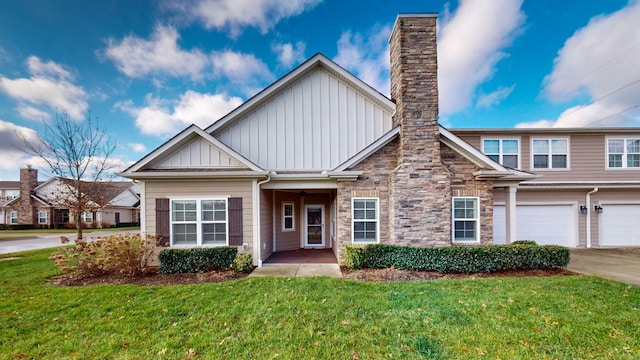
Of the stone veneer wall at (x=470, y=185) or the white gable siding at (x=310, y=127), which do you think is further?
the white gable siding at (x=310, y=127)

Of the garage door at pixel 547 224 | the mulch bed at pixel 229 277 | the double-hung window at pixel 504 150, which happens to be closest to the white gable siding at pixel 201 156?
the mulch bed at pixel 229 277

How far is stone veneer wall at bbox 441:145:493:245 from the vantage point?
26.7ft

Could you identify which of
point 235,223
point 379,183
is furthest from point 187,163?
point 379,183

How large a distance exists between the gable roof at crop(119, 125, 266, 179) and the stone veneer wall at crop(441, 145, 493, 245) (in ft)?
20.6

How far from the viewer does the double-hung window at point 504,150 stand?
37.6 feet

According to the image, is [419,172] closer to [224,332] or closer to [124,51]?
[224,332]

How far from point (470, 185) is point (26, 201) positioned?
43650 millimetres

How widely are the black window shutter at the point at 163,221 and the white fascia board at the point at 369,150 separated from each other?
228 inches

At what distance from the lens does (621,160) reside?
453 inches

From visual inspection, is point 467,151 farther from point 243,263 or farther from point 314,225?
point 243,263

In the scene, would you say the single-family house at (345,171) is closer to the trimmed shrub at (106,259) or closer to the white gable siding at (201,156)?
the white gable siding at (201,156)

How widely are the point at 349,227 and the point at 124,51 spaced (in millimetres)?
12537

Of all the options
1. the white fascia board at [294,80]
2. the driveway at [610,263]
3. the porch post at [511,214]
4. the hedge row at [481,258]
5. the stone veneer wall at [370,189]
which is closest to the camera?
the driveway at [610,263]

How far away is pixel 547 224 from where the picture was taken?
36.9ft
